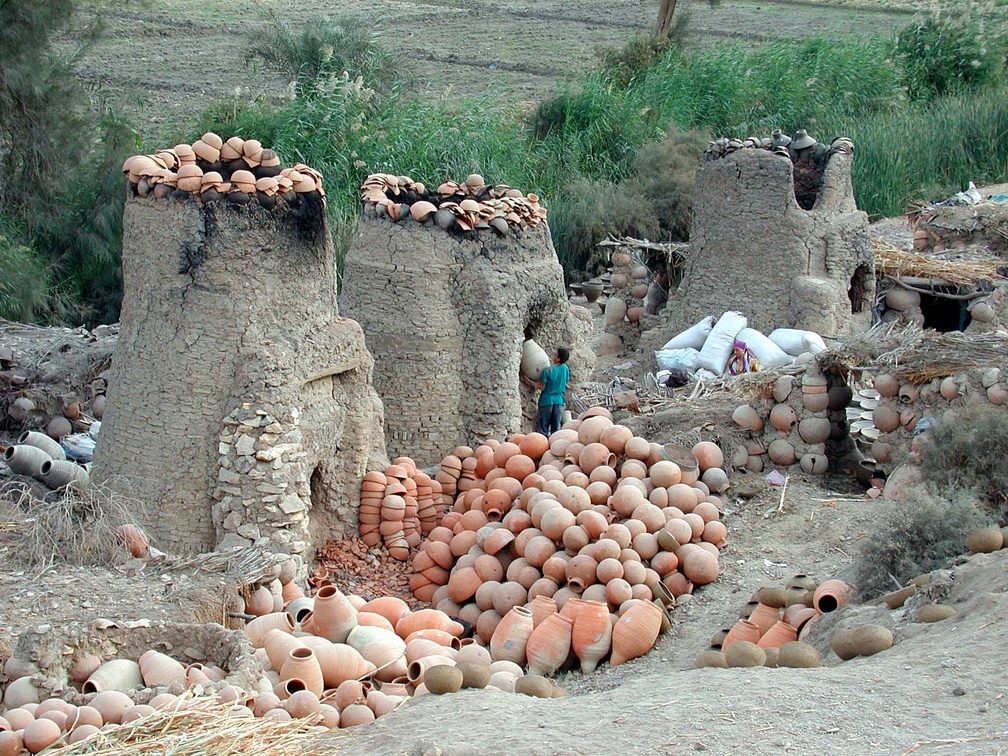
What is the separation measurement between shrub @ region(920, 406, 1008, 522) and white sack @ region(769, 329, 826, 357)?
2910 mm

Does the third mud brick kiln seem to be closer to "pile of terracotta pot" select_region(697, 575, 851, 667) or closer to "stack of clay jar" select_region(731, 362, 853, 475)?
"pile of terracotta pot" select_region(697, 575, 851, 667)

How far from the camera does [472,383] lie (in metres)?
8.87

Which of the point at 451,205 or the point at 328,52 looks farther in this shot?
the point at 328,52

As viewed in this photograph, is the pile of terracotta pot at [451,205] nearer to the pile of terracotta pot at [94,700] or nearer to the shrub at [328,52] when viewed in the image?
the pile of terracotta pot at [94,700]

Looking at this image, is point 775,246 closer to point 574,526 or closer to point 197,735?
point 574,526

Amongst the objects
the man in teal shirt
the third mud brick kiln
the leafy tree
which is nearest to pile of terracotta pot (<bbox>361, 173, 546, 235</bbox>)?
the man in teal shirt

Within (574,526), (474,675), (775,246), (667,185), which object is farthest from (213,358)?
(667,185)

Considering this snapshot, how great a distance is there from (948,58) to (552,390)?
19607mm

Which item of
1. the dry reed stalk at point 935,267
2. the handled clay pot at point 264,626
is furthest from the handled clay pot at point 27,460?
the dry reed stalk at point 935,267

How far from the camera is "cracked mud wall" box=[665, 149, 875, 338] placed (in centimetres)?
1137

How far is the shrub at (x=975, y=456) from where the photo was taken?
24.1 ft

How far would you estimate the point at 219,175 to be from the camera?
713 centimetres

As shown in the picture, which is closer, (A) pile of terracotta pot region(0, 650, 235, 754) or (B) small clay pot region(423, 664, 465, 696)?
(A) pile of terracotta pot region(0, 650, 235, 754)

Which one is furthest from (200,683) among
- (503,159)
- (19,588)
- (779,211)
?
(503,159)
